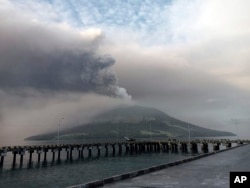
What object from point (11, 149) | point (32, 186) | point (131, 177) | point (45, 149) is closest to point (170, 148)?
point (45, 149)

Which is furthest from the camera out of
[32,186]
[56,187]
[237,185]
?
[32,186]

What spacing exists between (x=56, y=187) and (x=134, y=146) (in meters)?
90.9

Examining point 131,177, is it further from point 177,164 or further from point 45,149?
point 45,149

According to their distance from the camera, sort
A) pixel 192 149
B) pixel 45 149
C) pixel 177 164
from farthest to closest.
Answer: pixel 192 149 → pixel 45 149 → pixel 177 164

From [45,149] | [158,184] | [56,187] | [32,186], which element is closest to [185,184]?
[158,184]

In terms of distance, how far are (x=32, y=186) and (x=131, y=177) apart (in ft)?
81.9

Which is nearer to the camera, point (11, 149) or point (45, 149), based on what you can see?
point (11, 149)

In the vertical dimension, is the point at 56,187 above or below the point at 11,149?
below

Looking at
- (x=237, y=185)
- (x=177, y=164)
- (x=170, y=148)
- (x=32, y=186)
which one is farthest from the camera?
(x=170, y=148)

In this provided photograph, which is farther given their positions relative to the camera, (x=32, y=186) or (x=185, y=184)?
(x=32, y=186)

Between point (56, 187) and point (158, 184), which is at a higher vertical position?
point (158, 184)

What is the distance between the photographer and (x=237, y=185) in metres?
10.9

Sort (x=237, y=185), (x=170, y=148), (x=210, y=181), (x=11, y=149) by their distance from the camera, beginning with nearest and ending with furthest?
(x=237, y=185), (x=210, y=181), (x=11, y=149), (x=170, y=148)

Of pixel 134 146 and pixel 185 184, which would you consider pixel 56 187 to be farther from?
pixel 134 146
